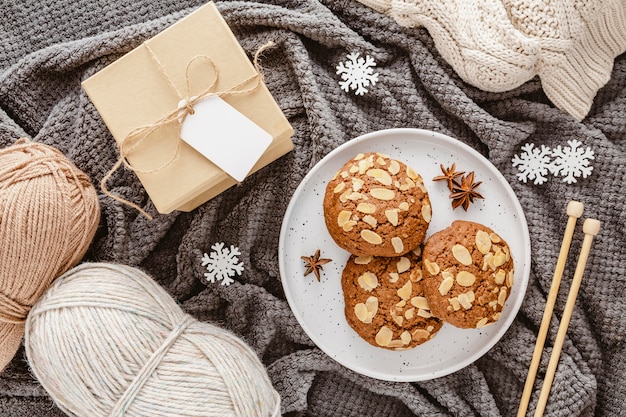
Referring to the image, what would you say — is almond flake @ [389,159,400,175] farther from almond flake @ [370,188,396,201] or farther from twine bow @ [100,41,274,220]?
twine bow @ [100,41,274,220]

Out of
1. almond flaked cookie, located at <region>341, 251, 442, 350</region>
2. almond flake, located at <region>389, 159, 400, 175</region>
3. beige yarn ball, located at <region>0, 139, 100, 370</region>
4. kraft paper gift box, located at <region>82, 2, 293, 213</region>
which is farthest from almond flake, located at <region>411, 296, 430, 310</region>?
beige yarn ball, located at <region>0, 139, 100, 370</region>

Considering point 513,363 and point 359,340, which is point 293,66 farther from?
point 513,363

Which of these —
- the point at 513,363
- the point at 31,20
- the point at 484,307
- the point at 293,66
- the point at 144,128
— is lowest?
the point at 513,363

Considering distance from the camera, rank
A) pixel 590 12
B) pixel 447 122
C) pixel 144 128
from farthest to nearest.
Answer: pixel 447 122 → pixel 590 12 → pixel 144 128

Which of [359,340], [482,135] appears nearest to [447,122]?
[482,135]

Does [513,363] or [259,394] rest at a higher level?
[259,394]

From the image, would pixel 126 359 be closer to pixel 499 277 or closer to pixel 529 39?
pixel 499 277
